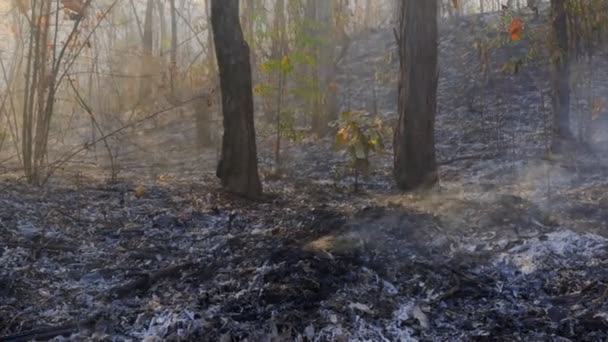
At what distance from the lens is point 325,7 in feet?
Result: 36.3

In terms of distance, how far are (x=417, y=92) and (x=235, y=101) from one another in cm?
179

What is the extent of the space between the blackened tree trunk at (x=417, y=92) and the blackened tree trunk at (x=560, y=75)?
89.7 inches

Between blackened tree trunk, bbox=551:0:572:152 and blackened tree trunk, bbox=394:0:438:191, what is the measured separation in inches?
89.7

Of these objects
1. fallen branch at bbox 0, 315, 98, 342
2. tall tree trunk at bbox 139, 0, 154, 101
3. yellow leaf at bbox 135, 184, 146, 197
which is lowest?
fallen branch at bbox 0, 315, 98, 342

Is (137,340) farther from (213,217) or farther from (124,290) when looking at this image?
(213,217)

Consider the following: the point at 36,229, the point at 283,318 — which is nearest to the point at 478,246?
the point at 283,318

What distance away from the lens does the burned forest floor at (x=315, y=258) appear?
3.84m

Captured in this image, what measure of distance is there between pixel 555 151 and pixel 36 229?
5991 millimetres

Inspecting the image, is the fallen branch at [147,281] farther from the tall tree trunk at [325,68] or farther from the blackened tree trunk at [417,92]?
the tall tree trunk at [325,68]

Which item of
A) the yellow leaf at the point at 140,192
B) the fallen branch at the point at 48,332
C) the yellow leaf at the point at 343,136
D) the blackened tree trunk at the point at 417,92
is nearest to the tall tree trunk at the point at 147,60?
the yellow leaf at the point at 140,192

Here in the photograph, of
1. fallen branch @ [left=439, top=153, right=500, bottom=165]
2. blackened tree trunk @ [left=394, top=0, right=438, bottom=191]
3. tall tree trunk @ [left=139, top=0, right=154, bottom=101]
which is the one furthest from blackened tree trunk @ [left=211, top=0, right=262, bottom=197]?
tall tree trunk @ [left=139, top=0, right=154, bottom=101]

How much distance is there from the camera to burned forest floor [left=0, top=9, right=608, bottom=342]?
12.6 ft

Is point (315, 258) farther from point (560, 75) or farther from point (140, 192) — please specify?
point (560, 75)

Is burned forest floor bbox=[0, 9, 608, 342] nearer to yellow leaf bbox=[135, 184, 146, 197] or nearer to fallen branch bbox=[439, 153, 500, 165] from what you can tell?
yellow leaf bbox=[135, 184, 146, 197]
